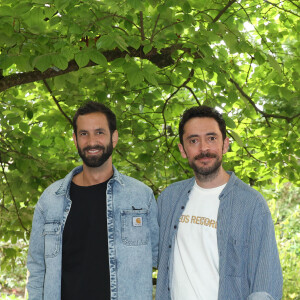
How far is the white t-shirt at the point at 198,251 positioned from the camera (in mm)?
2270

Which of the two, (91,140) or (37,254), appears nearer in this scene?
(91,140)

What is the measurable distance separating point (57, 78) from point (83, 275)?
178 centimetres

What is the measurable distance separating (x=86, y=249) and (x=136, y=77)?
980mm

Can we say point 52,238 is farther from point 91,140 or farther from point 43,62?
point 43,62

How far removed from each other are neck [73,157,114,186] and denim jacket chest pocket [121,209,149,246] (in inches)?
8.3

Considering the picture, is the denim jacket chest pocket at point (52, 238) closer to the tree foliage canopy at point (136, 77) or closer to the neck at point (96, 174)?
the neck at point (96, 174)

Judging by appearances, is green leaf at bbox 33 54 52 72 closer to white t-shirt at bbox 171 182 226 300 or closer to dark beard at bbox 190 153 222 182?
dark beard at bbox 190 153 222 182

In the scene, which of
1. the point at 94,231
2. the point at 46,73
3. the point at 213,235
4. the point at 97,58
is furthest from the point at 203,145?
the point at 46,73

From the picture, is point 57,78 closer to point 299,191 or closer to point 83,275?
point 83,275

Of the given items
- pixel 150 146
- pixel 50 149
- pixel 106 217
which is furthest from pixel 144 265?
pixel 50 149

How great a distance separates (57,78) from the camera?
372 cm

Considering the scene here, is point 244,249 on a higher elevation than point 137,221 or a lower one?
lower

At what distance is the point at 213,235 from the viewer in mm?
2330

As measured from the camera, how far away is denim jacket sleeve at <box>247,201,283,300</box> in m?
2.16
